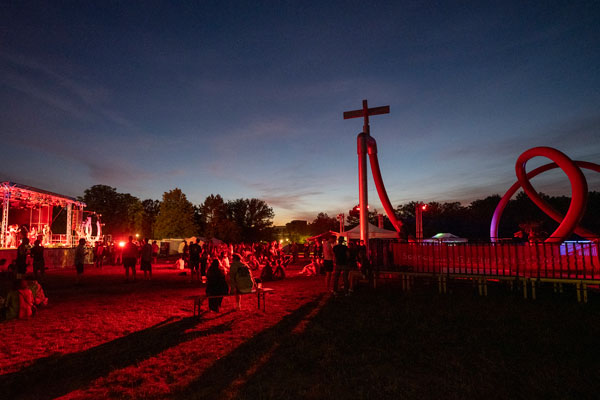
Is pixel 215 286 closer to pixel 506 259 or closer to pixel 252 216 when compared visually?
pixel 506 259

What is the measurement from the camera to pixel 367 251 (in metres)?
12.5

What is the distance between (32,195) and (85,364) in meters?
27.4

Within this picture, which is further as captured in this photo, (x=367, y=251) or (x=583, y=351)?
(x=367, y=251)

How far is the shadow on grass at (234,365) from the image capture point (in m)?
3.85

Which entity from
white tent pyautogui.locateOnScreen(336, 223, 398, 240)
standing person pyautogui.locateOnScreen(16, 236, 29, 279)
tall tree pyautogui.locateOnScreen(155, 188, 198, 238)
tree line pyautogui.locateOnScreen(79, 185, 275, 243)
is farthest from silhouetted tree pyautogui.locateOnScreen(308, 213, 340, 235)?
standing person pyautogui.locateOnScreen(16, 236, 29, 279)

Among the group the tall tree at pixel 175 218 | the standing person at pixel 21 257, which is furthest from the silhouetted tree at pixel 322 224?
the standing person at pixel 21 257

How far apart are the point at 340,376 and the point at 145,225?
239ft

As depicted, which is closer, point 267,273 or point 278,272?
point 267,273

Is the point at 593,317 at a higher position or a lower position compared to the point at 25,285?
lower

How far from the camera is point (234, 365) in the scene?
183 inches

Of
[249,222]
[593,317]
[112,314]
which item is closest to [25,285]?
[112,314]

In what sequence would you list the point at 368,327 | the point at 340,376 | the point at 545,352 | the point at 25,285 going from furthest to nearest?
the point at 25,285
the point at 368,327
the point at 545,352
the point at 340,376

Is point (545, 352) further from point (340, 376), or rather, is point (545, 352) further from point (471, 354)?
point (340, 376)

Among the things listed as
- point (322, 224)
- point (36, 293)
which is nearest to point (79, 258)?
point (36, 293)
